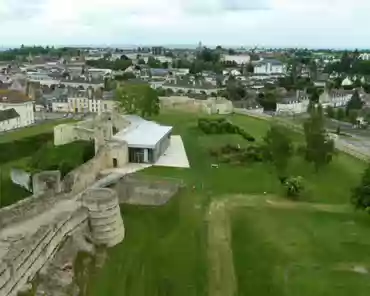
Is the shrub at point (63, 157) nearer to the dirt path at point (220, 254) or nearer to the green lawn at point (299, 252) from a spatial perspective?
the dirt path at point (220, 254)

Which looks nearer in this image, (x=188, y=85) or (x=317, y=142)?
(x=317, y=142)


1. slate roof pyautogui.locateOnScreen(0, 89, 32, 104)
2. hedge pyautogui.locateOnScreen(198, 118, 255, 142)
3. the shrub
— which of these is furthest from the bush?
slate roof pyautogui.locateOnScreen(0, 89, 32, 104)

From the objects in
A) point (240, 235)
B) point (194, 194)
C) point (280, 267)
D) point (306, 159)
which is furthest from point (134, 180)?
point (306, 159)

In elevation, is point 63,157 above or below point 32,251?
below

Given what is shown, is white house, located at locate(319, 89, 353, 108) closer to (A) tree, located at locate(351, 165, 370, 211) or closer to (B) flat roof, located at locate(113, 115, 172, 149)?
(B) flat roof, located at locate(113, 115, 172, 149)

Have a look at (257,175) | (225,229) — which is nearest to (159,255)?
(225,229)

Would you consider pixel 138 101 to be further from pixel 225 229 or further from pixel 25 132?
pixel 225 229
